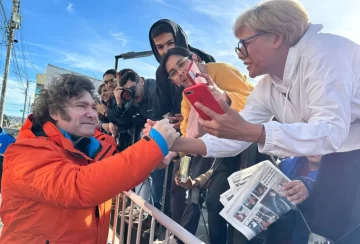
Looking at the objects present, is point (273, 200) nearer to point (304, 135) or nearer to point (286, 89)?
point (304, 135)

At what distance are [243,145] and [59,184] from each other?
1046mm

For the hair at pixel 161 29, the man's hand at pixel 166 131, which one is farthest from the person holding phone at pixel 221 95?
the hair at pixel 161 29

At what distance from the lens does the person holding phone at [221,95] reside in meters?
2.05

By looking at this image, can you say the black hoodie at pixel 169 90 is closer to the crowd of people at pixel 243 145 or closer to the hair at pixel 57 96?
the crowd of people at pixel 243 145

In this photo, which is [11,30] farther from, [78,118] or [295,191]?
[295,191]

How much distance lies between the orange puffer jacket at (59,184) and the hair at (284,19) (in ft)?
2.60

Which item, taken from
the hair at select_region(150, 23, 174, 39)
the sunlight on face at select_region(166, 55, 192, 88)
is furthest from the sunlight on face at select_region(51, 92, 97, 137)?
the hair at select_region(150, 23, 174, 39)

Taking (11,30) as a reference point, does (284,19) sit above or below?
below

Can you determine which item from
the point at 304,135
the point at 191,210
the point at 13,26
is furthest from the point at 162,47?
the point at 13,26

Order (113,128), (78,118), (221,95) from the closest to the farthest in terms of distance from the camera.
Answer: (221,95) < (78,118) < (113,128)

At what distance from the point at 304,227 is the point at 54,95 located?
171 centimetres

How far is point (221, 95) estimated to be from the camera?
1.76m

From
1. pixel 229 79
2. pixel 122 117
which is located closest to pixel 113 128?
pixel 122 117

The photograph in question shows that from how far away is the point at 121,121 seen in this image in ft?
12.0
